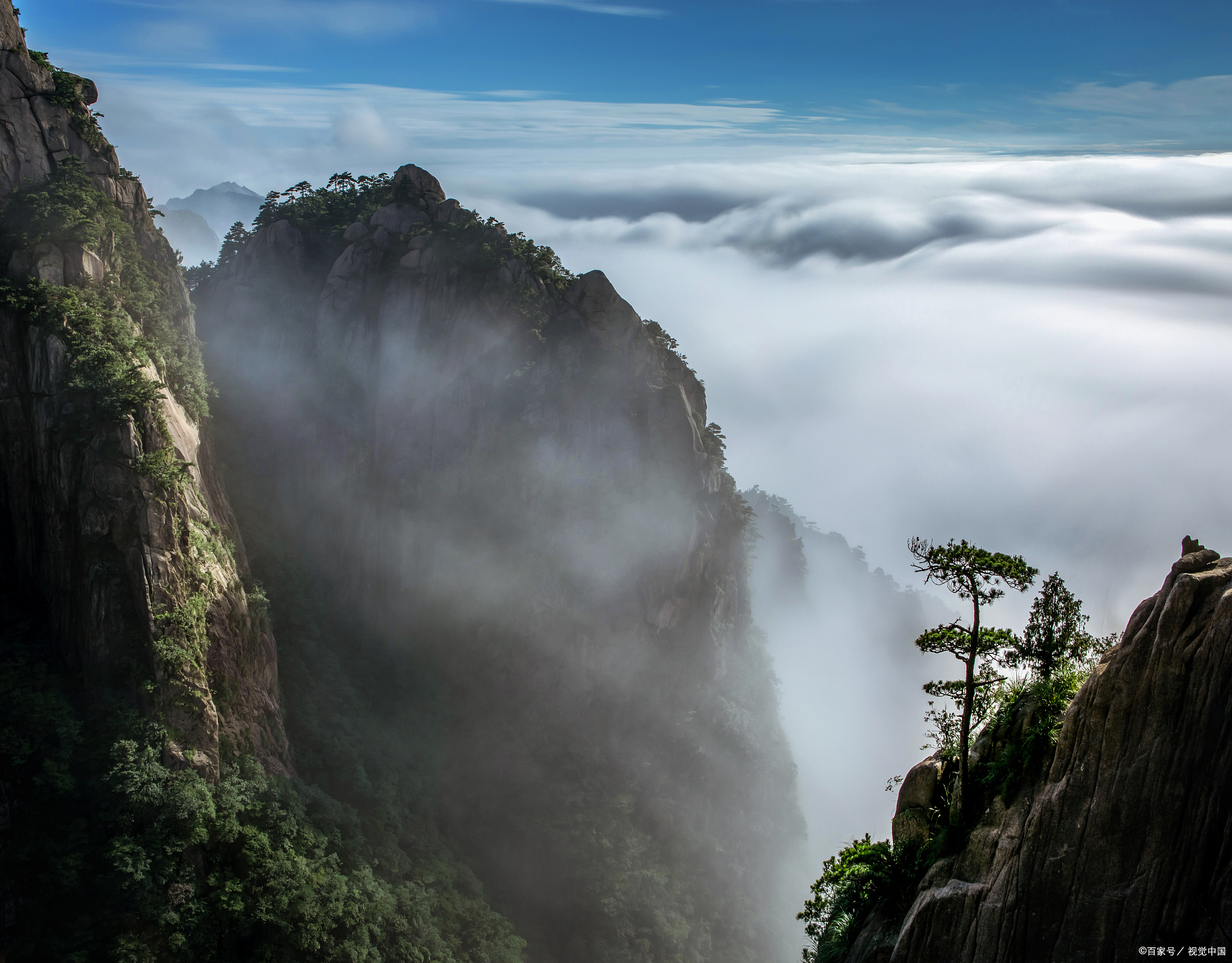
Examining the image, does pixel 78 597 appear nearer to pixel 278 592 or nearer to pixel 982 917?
pixel 278 592

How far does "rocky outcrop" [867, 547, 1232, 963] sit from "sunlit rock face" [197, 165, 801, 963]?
44473mm

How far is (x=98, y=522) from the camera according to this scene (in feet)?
101

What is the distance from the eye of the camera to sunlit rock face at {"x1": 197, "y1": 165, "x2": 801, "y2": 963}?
57.9m

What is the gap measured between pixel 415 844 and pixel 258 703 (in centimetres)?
1379

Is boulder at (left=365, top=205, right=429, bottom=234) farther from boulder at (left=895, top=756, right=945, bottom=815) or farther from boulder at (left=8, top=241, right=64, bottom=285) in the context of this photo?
boulder at (left=895, top=756, right=945, bottom=815)

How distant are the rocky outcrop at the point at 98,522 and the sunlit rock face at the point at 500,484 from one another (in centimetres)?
2346

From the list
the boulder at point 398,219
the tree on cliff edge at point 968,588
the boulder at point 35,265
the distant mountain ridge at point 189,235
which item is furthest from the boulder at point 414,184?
the distant mountain ridge at point 189,235

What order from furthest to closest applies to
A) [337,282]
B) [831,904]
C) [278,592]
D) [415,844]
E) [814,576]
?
[814,576]
[337,282]
[278,592]
[415,844]
[831,904]

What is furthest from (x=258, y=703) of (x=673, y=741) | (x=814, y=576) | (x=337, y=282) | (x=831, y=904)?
(x=814, y=576)

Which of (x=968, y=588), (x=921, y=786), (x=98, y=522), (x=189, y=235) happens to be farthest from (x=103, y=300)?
(x=189, y=235)

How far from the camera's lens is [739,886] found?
2188 inches

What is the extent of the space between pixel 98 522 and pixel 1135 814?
38.0 meters

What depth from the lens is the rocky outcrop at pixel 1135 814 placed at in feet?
39.1

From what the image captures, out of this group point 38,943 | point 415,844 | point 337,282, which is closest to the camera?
point 38,943
